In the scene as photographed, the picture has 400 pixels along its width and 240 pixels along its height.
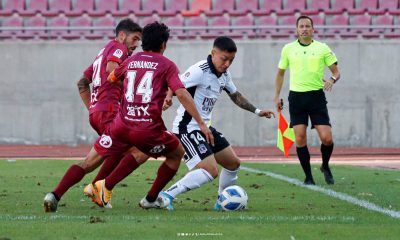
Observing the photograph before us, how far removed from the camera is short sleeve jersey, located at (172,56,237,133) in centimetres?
1048

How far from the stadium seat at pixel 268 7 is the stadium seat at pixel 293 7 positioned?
0.52ft

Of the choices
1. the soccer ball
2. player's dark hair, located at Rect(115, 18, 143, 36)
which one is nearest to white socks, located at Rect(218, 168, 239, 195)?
the soccer ball

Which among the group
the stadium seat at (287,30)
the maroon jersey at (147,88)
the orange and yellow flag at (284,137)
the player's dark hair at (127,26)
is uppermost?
the player's dark hair at (127,26)

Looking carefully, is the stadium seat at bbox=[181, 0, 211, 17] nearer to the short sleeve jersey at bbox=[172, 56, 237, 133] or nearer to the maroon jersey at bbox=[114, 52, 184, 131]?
the short sleeve jersey at bbox=[172, 56, 237, 133]

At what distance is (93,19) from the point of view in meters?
29.4

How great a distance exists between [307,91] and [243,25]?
47.9 ft

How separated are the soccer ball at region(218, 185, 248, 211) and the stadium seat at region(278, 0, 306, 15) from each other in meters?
18.7

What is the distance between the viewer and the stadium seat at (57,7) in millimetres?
29516

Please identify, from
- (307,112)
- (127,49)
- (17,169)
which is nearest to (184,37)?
(17,169)

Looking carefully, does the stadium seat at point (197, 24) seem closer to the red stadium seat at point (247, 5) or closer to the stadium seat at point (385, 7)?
the red stadium seat at point (247, 5)

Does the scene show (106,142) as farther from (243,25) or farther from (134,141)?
(243,25)

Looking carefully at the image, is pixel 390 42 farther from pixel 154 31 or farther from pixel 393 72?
pixel 154 31

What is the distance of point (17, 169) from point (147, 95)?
8283mm

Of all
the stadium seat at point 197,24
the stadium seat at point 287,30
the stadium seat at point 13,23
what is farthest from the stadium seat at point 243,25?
the stadium seat at point 13,23
